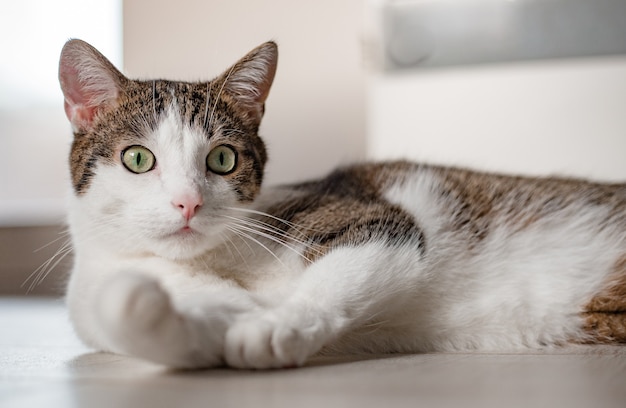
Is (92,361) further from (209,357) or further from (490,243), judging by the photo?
(490,243)

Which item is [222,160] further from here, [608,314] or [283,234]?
[608,314]

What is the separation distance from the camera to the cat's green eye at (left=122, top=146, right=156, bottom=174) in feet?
4.60

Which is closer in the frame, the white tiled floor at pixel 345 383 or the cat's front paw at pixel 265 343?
the white tiled floor at pixel 345 383

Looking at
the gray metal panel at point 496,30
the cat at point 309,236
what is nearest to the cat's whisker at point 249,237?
the cat at point 309,236

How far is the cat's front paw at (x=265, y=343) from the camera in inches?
41.4

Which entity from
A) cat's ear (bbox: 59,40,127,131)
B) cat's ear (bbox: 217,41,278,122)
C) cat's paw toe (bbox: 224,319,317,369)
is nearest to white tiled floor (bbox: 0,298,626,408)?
cat's paw toe (bbox: 224,319,317,369)

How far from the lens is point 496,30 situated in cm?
276

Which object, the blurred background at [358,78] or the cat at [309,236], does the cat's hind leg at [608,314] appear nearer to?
the cat at [309,236]

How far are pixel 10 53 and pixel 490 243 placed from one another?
2.82m

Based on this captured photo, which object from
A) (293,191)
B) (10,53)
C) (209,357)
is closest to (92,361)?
(209,357)

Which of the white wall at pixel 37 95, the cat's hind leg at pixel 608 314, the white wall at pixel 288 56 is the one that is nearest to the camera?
the cat's hind leg at pixel 608 314

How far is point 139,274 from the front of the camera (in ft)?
3.20

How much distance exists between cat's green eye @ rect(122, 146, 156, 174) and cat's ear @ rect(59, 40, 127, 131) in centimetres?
18

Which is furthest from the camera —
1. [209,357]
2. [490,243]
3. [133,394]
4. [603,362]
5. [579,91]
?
[579,91]
